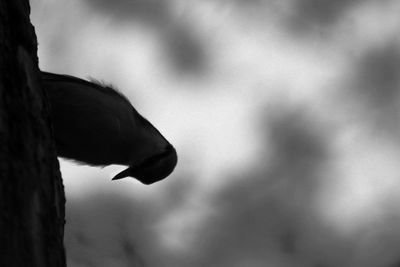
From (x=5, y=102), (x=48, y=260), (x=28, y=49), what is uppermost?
(x=28, y=49)

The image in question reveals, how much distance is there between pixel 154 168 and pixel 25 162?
4.72m

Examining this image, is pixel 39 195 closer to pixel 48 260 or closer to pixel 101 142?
pixel 48 260

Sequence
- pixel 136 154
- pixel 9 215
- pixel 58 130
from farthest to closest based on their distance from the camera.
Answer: pixel 136 154 → pixel 58 130 → pixel 9 215

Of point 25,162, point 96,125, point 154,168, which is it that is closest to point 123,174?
point 154,168

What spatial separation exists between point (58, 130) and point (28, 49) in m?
2.32

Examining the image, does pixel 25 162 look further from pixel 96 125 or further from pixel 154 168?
pixel 154 168

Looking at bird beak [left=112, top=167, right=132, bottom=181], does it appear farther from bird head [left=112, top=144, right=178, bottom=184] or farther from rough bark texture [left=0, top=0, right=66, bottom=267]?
rough bark texture [left=0, top=0, right=66, bottom=267]

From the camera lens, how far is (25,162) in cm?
223

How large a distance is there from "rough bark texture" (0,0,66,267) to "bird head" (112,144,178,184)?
12.9 ft

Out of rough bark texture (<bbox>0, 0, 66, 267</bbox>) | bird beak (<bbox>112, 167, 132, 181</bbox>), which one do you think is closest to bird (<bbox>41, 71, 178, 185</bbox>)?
bird beak (<bbox>112, 167, 132, 181</bbox>)

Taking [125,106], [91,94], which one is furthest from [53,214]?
Result: [125,106]

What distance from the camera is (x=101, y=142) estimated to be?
544 centimetres

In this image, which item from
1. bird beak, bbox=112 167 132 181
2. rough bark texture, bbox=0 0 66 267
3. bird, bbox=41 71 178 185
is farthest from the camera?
bird beak, bbox=112 167 132 181

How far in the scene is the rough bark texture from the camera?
1993mm
